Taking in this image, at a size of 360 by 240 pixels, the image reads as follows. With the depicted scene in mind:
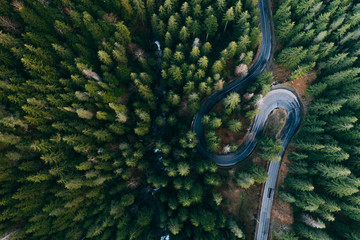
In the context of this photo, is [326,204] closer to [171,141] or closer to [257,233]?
[257,233]

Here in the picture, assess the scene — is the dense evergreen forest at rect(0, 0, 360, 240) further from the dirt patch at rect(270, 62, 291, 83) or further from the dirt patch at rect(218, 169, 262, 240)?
the dirt patch at rect(270, 62, 291, 83)

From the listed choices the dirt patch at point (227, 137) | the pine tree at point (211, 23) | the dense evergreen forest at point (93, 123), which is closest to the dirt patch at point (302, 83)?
the dense evergreen forest at point (93, 123)

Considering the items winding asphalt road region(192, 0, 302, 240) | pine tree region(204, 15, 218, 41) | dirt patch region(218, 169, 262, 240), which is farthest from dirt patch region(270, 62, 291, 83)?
dirt patch region(218, 169, 262, 240)

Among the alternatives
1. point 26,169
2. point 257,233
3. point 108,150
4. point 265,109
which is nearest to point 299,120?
point 265,109

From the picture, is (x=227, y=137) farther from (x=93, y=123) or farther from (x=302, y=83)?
(x=93, y=123)

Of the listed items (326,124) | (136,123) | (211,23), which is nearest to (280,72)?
(326,124)

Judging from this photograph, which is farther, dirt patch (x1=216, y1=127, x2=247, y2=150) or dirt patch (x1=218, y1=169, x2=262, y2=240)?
dirt patch (x1=216, y1=127, x2=247, y2=150)

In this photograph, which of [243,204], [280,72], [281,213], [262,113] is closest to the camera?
[281,213]
